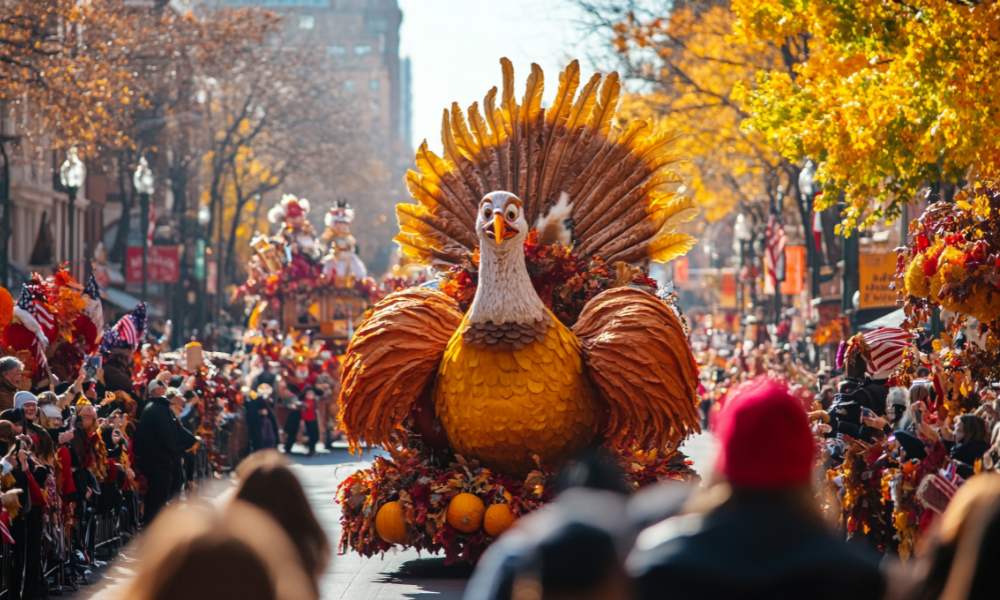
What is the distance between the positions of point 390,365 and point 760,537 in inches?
417

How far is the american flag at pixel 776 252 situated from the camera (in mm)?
41594

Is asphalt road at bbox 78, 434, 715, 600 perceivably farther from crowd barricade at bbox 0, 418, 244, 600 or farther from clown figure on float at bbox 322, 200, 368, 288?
clown figure on float at bbox 322, 200, 368, 288

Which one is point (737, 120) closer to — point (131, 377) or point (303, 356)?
point (303, 356)

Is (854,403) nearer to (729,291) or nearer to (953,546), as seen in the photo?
(953,546)

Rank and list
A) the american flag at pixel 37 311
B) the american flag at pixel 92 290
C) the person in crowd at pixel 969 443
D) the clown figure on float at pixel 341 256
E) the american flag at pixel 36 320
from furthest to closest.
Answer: the clown figure on float at pixel 341 256, the american flag at pixel 92 290, the american flag at pixel 37 311, the american flag at pixel 36 320, the person in crowd at pixel 969 443

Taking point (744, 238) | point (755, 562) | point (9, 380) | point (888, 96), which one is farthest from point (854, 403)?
point (744, 238)

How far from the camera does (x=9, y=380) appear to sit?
55.9 ft

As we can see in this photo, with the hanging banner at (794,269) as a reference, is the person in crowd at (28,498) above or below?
below

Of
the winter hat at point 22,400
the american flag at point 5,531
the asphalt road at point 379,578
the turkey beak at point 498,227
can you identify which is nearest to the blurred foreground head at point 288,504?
the asphalt road at point 379,578

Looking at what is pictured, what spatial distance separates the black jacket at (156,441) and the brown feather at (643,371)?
18.2 ft

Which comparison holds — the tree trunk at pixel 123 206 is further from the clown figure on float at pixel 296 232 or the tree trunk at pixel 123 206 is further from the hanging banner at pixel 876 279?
the hanging banner at pixel 876 279

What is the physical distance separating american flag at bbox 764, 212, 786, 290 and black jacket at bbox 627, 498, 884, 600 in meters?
36.4

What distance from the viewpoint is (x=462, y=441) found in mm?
15531

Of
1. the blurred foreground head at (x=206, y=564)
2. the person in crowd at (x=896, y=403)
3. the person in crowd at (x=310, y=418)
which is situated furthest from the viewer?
the person in crowd at (x=310, y=418)
